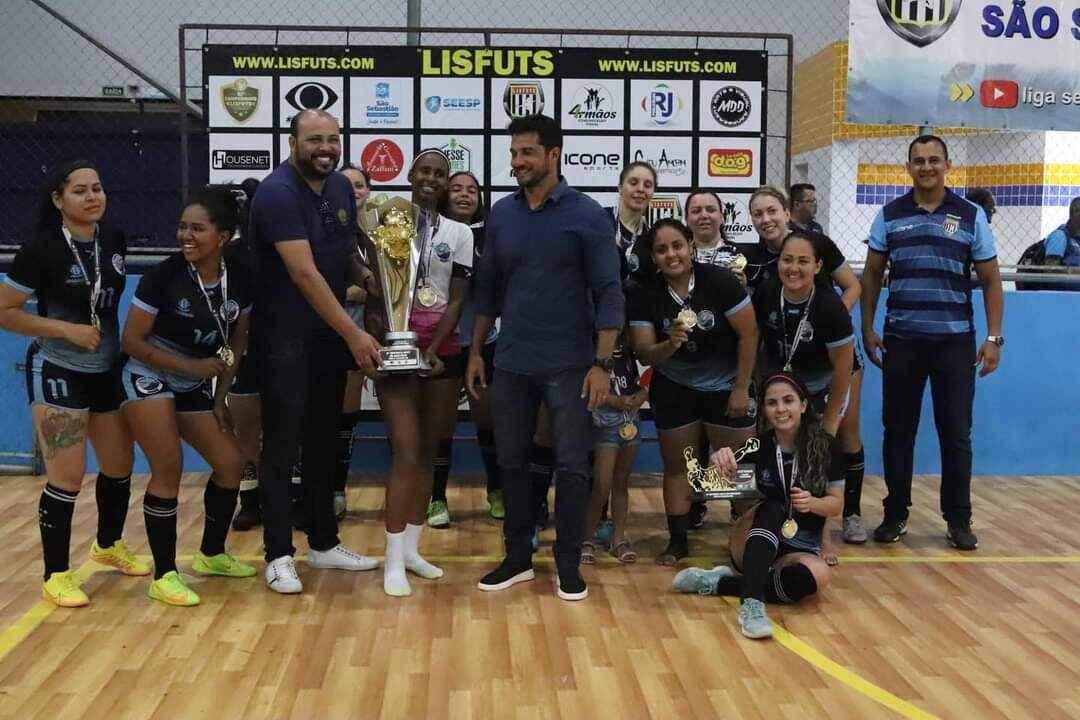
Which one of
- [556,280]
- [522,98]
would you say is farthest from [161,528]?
[522,98]

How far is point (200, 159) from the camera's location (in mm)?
11664

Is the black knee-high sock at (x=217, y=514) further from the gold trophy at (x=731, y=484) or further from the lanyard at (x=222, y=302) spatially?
the gold trophy at (x=731, y=484)

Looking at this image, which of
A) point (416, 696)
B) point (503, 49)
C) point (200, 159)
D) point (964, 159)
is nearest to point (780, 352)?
point (416, 696)

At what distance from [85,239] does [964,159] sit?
10553mm

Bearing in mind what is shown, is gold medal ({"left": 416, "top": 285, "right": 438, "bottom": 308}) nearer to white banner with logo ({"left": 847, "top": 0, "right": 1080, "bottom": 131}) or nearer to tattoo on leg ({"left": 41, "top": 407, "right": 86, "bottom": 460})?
tattoo on leg ({"left": 41, "top": 407, "right": 86, "bottom": 460})

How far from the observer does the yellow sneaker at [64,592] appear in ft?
16.3

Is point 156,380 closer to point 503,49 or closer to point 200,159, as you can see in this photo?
point 503,49

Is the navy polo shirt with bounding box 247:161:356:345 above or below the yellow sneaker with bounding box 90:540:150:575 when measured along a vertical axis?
above

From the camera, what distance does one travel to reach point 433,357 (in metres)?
5.23

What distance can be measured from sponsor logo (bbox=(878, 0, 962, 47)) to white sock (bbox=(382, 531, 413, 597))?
442 centimetres

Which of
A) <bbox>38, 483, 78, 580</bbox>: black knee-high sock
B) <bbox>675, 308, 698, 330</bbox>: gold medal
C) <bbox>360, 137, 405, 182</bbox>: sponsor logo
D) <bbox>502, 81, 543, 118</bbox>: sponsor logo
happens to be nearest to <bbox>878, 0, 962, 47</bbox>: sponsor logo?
<bbox>502, 81, 543, 118</bbox>: sponsor logo

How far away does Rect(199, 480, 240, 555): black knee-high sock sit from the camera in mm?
5254

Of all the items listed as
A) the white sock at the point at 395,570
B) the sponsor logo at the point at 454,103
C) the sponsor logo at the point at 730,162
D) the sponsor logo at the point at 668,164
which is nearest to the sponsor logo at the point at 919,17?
the sponsor logo at the point at 730,162

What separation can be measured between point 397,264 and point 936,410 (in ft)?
9.05
